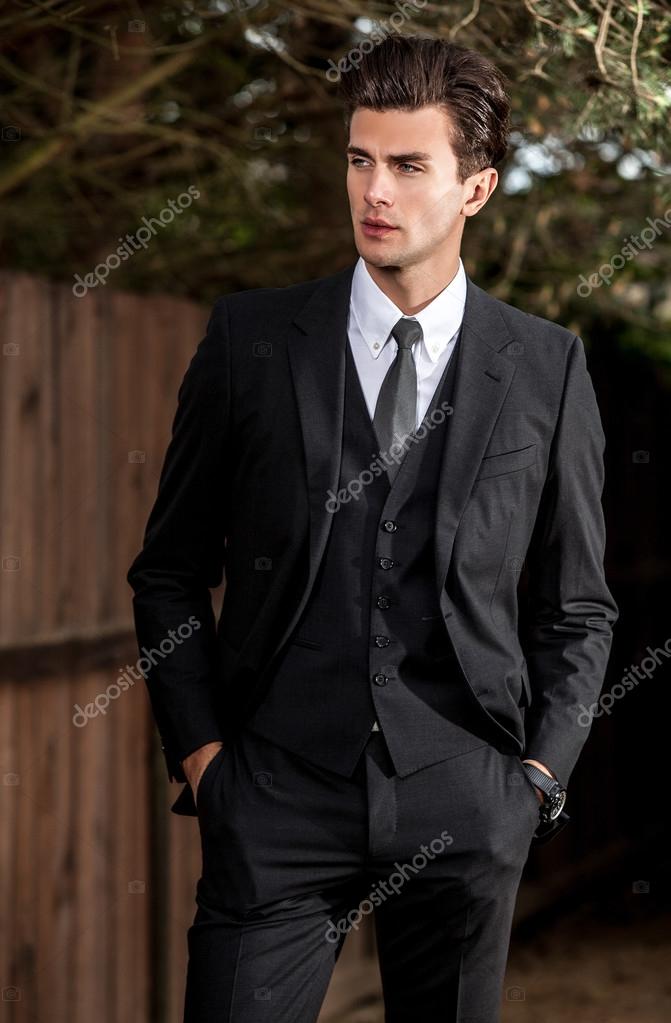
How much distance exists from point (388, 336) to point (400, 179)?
291mm

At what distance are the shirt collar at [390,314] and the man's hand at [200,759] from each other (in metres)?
0.78

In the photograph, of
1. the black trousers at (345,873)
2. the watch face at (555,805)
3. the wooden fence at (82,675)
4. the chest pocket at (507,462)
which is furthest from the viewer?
the wooden fence at (82,675)

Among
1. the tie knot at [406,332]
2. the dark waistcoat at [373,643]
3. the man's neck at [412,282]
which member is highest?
the man's neck at [412,282]

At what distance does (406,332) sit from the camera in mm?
2504

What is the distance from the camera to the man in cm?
239

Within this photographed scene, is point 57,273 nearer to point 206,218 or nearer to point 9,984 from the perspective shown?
point 206,218

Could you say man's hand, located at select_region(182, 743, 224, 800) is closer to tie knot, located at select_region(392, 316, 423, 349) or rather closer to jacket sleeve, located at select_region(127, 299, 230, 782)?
jacket sleeve, located at select_region(127, 299, 230, 782)

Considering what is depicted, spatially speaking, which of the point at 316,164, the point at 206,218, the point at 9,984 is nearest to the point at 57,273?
the point at 206,218

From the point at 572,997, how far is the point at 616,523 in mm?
2472

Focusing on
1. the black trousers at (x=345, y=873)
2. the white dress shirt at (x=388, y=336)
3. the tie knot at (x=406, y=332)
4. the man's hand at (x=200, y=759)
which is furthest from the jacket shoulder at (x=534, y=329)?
the man's hand at (x=200, y=759)

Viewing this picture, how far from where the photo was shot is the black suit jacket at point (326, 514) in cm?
244

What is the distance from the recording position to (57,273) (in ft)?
22.1

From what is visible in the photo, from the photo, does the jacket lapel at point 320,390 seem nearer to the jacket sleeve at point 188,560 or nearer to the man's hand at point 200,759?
the jacket sleeve at point 188,560

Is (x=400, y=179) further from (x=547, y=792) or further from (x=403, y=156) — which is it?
(x=547, y=792)
